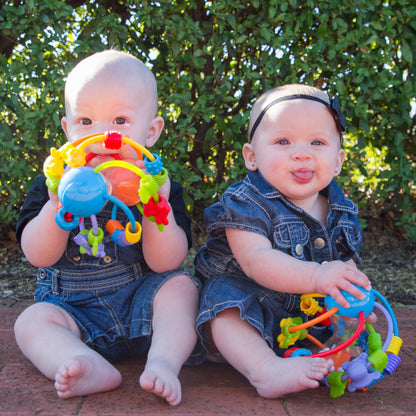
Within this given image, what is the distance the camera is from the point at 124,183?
1700mm

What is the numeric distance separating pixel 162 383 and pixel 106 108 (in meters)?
0.91

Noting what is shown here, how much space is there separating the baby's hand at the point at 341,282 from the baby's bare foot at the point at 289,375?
Answer: 0.20 meters

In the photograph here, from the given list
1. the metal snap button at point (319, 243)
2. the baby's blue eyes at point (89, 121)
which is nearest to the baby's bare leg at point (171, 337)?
the metal snap button at point (319, 243)

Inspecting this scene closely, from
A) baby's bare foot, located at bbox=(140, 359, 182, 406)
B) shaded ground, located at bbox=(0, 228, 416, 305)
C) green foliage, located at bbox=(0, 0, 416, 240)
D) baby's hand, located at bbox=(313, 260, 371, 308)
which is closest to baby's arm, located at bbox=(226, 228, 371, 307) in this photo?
baby's hand, located at bbox=(313, 260, 371, 308)

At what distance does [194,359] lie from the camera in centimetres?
199

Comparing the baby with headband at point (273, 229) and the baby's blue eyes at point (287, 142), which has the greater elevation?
the baby's blue eyes at point (287, 142)

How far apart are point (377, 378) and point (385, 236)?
2282 mm

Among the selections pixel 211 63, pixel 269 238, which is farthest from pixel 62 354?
pixel 211 63

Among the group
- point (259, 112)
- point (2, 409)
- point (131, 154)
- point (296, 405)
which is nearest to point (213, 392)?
point (296, 405)

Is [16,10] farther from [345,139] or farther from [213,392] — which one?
[345,139]

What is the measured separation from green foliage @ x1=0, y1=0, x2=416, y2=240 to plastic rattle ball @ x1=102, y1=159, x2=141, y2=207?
126 cm

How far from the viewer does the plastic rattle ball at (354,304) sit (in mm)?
1597

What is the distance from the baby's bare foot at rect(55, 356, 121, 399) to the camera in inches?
61.0

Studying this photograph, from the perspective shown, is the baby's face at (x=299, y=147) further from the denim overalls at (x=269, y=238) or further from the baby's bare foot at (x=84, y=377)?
the baby's bare foot at (x=84, y=377)
